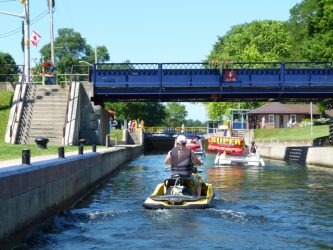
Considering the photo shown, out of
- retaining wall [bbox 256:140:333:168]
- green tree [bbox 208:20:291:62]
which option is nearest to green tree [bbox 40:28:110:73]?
green tree [bbox 208:20:291:62]

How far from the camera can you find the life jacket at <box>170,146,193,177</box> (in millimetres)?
18469

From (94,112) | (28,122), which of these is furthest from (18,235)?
(94,112)

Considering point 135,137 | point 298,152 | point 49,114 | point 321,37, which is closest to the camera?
point 49,114

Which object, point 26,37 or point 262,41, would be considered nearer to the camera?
point 26,37

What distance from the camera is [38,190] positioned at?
15.7 metres

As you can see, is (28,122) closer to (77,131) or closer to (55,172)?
(77,131)

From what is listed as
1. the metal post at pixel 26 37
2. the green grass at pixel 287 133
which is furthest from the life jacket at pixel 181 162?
the green grass at pixel 287 133

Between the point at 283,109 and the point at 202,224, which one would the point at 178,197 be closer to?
the point at 202,224

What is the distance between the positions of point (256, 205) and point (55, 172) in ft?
21.7

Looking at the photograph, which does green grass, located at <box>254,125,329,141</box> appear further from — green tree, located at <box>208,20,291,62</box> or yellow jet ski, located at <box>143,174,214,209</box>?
yellow jet ski, located at <box>143,174,214,209</box>

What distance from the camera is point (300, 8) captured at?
10056 cm

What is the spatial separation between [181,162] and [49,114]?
24.6 m

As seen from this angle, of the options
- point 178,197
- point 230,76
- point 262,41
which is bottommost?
point 178,197

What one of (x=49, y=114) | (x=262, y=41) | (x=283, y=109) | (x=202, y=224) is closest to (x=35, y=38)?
(x=49, y=114)
